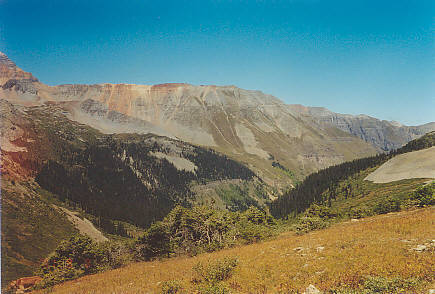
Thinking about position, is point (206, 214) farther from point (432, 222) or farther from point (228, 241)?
point (432, 222)

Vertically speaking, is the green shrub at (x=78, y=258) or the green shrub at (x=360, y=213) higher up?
the green shrub at (x=78, y=258)

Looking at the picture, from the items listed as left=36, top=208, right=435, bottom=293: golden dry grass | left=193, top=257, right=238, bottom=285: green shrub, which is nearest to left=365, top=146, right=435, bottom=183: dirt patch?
left=36, top=208, right=435, bottom=293: golden dry grass

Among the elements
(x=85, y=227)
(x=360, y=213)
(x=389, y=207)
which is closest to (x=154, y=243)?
(x=389, y=207)

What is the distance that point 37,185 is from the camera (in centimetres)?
19450

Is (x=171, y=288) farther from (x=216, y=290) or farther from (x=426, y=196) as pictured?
(x=426, y=196)

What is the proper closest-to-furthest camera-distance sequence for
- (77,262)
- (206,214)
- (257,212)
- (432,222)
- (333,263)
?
(333,263)
(432,222)
(77,262)
(206,214)
(257,212)

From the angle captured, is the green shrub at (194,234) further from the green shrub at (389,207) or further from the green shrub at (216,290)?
the green shrub at (389,207)

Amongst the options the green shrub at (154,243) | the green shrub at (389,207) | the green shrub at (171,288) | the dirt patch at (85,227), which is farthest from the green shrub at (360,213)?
the dirt patch at (85,227)

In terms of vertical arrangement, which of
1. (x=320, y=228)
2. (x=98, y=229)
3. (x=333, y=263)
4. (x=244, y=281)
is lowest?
(x=98, y=229)

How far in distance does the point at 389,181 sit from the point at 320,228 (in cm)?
12815

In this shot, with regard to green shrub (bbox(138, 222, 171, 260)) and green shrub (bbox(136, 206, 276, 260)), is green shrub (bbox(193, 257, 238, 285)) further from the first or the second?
green shrub (bbox(138, 222, 171, 260))

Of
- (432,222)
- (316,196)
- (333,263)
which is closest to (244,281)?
(333,263)

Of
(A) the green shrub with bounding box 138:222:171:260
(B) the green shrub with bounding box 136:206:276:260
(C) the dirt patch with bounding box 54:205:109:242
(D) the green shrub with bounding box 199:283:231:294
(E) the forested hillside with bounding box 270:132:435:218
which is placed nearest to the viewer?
(D) the green shrub with bounding box 199:283:231:294

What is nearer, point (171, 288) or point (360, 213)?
point (171, 288)
